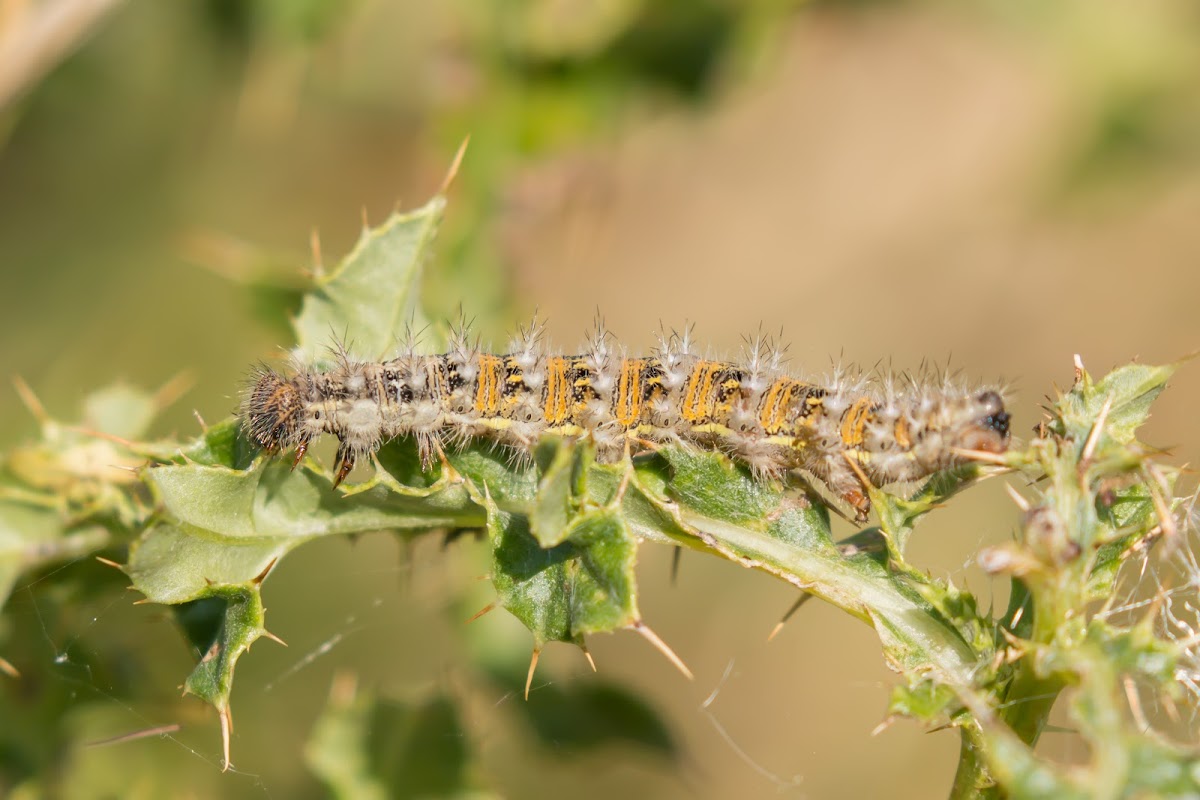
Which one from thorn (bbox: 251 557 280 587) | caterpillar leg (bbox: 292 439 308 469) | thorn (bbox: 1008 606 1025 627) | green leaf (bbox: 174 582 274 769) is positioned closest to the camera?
thorn (bbox: 1008 606 1025 627)

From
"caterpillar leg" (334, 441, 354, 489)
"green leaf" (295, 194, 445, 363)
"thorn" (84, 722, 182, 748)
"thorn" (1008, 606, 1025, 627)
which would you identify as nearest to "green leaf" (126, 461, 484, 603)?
"caterpillar leg" (334, 441, 354, 489)

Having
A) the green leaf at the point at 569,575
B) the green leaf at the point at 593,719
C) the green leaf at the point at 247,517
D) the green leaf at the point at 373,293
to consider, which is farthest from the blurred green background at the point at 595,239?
the green leaf at the point at 569,575

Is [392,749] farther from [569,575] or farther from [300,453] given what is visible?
[569,575]

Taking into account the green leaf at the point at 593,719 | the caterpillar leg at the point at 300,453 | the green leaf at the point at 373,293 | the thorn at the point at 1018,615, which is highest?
the green leaf at the point at 373,293

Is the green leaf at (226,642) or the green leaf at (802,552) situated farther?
the green leaf at (226,642)

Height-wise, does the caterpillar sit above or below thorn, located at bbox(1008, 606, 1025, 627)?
above

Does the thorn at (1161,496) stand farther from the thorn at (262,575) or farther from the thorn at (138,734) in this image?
the thorn at (138,734)

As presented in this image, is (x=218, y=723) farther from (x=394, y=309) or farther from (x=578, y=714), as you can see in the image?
(x=394, y=309)

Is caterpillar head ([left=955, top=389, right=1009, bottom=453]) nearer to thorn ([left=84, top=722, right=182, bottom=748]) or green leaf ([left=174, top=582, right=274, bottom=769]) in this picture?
green leaf ([left=174, top=582, right=274, bottom=769])
